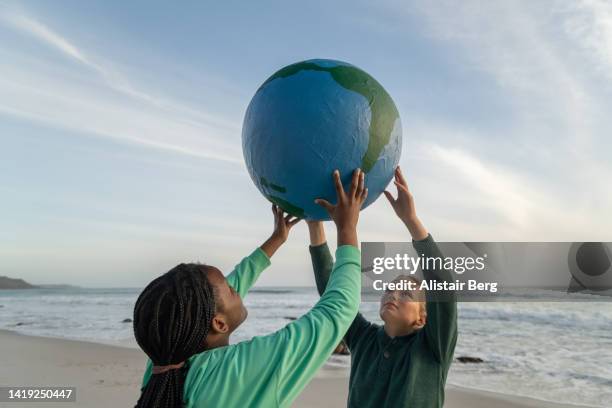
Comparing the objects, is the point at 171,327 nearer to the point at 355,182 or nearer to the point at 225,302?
the point at 225,302

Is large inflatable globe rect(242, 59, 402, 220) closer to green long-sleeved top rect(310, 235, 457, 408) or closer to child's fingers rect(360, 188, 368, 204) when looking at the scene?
child's fingers rect(360, 188, 368, 204)

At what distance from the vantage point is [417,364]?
2703 mm

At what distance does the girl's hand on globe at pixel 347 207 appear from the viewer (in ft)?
6.40

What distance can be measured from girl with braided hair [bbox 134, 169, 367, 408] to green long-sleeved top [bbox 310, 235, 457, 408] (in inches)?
40.0

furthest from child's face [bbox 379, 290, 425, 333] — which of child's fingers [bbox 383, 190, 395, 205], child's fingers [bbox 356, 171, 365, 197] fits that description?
child's fingers [bbox 356, 171, 365, 197]

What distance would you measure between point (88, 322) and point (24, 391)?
1147cm

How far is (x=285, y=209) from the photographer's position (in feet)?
8.42

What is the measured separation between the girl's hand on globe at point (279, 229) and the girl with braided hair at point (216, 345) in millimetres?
908

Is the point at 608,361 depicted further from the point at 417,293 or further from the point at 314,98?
the point at 314,98

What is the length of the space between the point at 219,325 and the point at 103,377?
799 cm

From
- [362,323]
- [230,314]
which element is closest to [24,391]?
[362,323]

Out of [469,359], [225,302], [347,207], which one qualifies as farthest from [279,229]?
[469,359]

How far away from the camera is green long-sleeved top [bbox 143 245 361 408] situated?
5.17ft

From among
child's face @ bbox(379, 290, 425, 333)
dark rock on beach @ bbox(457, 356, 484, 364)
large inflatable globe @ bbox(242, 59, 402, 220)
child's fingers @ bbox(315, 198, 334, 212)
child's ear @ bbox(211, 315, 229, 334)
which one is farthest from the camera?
dark rock on beach @ bbox(457, 356, 484, 364)
